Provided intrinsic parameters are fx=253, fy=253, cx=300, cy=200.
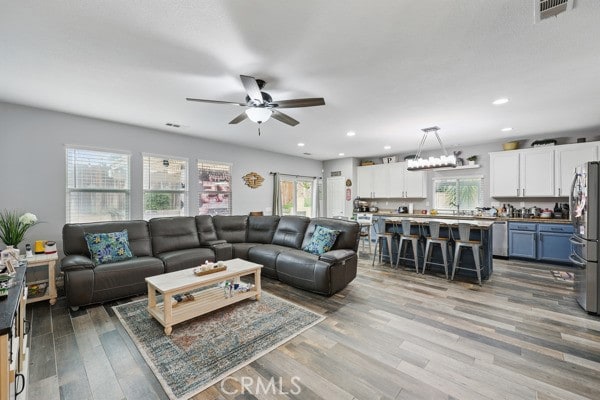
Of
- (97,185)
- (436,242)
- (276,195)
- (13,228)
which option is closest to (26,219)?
(13,228)

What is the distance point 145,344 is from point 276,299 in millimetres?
1515

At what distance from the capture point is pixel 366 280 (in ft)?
13.5

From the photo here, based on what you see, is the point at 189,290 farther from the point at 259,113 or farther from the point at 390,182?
the point at 390,182

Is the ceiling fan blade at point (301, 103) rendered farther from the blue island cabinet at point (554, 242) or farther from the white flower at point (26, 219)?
the blue island cabinet at point (554, 242)

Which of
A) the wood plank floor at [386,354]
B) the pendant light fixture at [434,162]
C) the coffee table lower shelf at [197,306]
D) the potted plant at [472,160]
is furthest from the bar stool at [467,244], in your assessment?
the coffee table lower shelf at [197,306]

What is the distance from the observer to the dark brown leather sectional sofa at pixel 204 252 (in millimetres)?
3125

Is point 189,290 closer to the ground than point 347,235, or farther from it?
closer to the ground

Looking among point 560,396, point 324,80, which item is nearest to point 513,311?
point 560,396

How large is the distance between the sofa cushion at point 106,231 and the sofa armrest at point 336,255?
278 centimetres

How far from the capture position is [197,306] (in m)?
2.82

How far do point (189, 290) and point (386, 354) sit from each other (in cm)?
217

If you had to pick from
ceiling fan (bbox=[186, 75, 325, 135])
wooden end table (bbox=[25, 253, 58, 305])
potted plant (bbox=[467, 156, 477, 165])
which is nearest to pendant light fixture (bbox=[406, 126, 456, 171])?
potted plant (bbox=[467, 156, 477, 165])

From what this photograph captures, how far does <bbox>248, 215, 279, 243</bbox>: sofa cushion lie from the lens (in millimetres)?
5129

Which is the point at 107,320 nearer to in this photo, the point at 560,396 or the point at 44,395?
the point at 44,395
